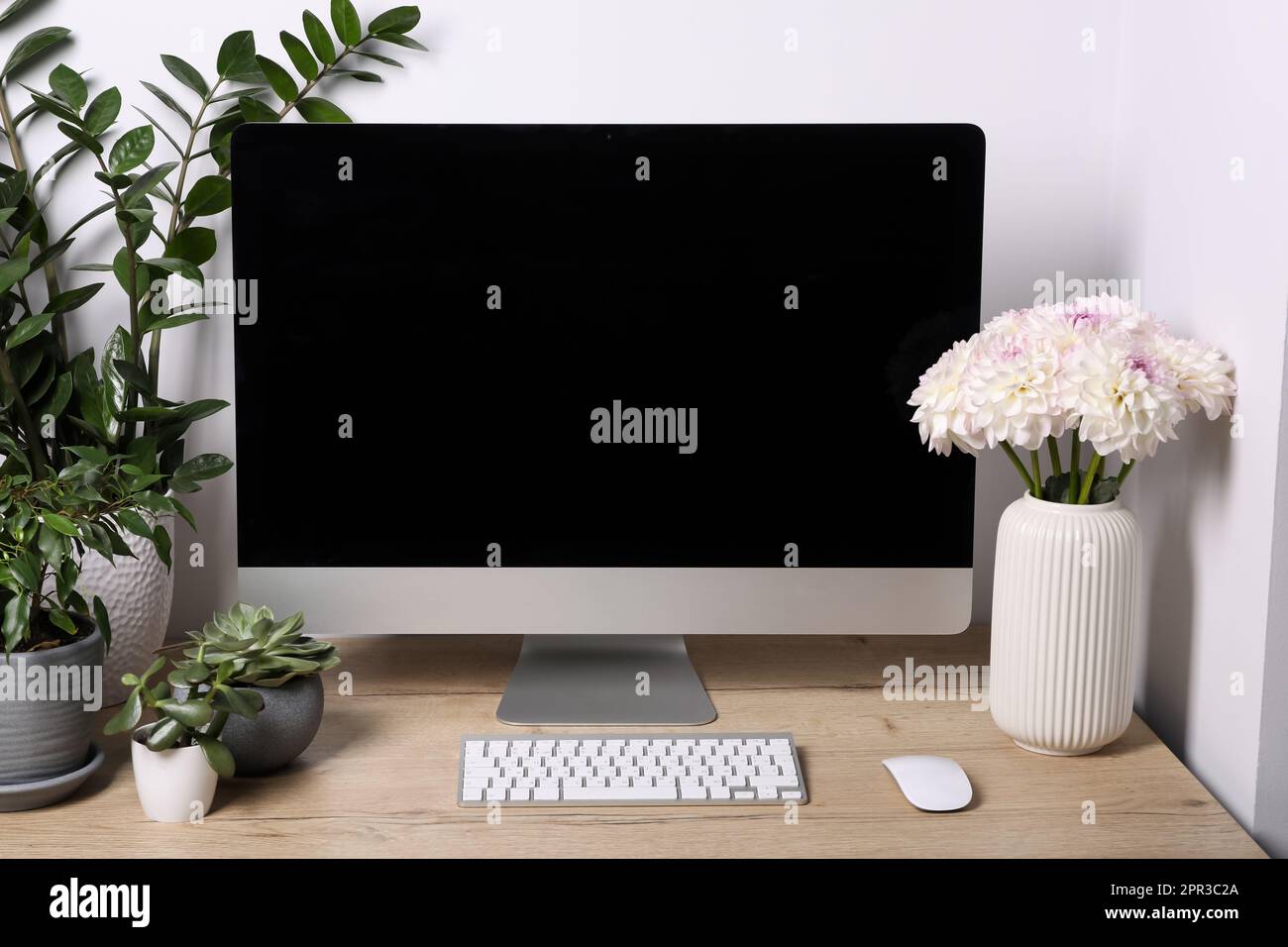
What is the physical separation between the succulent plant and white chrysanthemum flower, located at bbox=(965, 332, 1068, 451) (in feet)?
2.08

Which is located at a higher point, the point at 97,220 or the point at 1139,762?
the point at 97,220

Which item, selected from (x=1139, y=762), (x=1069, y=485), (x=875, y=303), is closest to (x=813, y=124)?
(x=875, y=303)

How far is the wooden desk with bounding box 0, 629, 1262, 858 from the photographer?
2.79 feet

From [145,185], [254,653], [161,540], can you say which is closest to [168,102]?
[145,185]

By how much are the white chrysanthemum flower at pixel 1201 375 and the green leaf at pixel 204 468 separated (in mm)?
937

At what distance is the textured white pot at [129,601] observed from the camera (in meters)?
1.14

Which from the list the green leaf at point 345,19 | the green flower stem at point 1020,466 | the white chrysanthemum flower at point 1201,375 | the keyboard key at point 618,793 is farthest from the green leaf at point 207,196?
the white chrysanthemum flower at point 1201,375

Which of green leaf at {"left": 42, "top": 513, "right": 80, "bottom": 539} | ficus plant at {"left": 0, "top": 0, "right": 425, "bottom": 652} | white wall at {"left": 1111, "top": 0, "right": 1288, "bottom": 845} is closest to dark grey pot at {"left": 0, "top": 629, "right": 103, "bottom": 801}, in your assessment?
green leaf at {"left": 42, "top": 513, "right": 80, "bottom": 539}

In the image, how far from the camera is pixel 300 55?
124 centimetres

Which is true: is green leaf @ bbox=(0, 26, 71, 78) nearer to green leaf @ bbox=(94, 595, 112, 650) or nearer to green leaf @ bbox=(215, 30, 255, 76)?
green leaf @ bbox=(215, 30, 255, 76)

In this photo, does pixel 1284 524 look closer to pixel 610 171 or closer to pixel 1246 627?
pixel 1246 627

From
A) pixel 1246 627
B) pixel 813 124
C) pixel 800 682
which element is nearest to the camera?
pixel 1246 627
